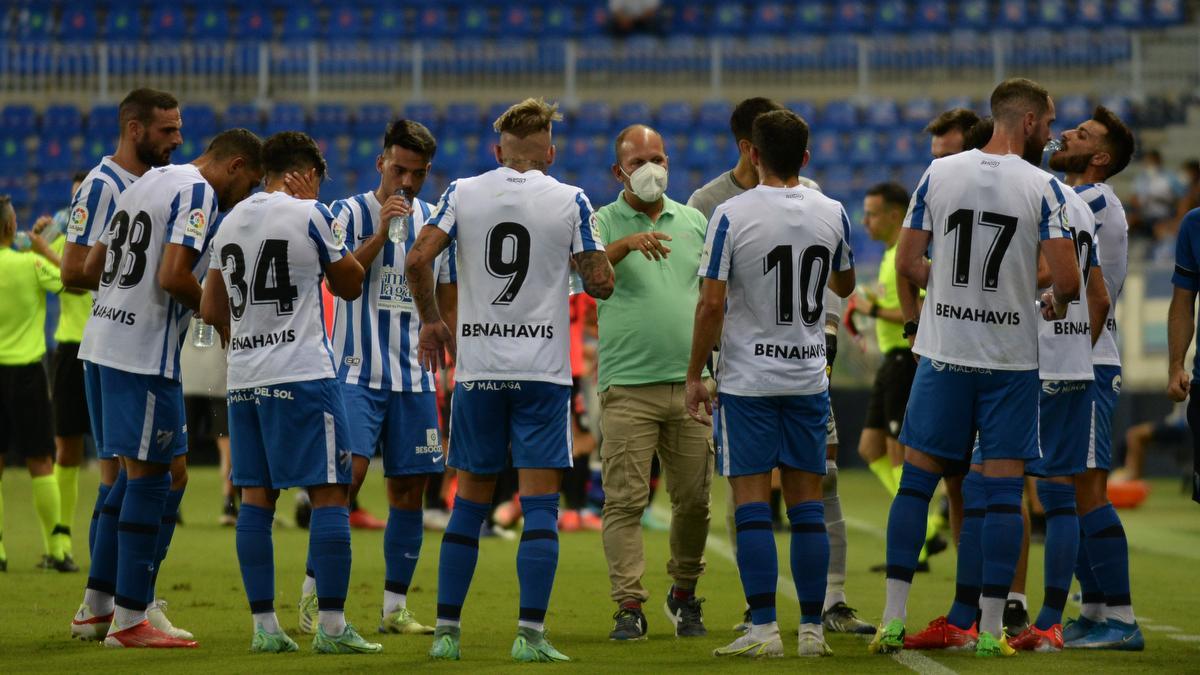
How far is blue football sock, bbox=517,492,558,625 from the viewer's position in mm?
5973

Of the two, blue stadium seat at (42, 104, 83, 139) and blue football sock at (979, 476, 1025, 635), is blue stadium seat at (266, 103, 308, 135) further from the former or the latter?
blue football sock at (979, 476, 1025, 635)

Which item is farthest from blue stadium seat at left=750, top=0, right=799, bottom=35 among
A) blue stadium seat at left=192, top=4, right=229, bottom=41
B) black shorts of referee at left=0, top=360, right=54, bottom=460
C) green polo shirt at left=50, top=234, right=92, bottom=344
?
Result: black shorts of referee at left=0, top=360, right=54, bottom=460

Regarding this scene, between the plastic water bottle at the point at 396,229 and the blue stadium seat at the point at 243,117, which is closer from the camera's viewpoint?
the plastic water bottle at the point at 396,229

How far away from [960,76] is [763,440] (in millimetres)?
18513

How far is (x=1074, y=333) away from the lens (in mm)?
6441

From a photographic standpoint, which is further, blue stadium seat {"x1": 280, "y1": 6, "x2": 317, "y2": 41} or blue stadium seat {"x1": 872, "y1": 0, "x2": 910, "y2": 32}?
blue stadium seat {"x1": 280, "y1": 6, "x2": 317, "y2": 41}

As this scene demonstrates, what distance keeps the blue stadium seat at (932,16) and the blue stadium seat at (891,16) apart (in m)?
0.18

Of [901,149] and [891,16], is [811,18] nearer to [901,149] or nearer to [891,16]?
[891,16]

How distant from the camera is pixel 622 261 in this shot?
7070 millimetres

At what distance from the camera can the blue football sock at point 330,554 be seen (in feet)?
20.1

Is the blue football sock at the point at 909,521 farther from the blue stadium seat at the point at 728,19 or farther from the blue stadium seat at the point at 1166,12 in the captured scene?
the blue stadium seat at the point at 1166,12

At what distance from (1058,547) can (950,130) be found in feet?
7.63

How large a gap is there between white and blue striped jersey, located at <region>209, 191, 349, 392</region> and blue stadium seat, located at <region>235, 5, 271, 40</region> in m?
20.7

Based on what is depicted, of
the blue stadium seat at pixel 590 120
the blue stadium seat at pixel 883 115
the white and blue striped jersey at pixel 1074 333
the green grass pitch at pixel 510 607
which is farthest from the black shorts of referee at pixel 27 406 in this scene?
the blue stadium seat at pixel 883 115
